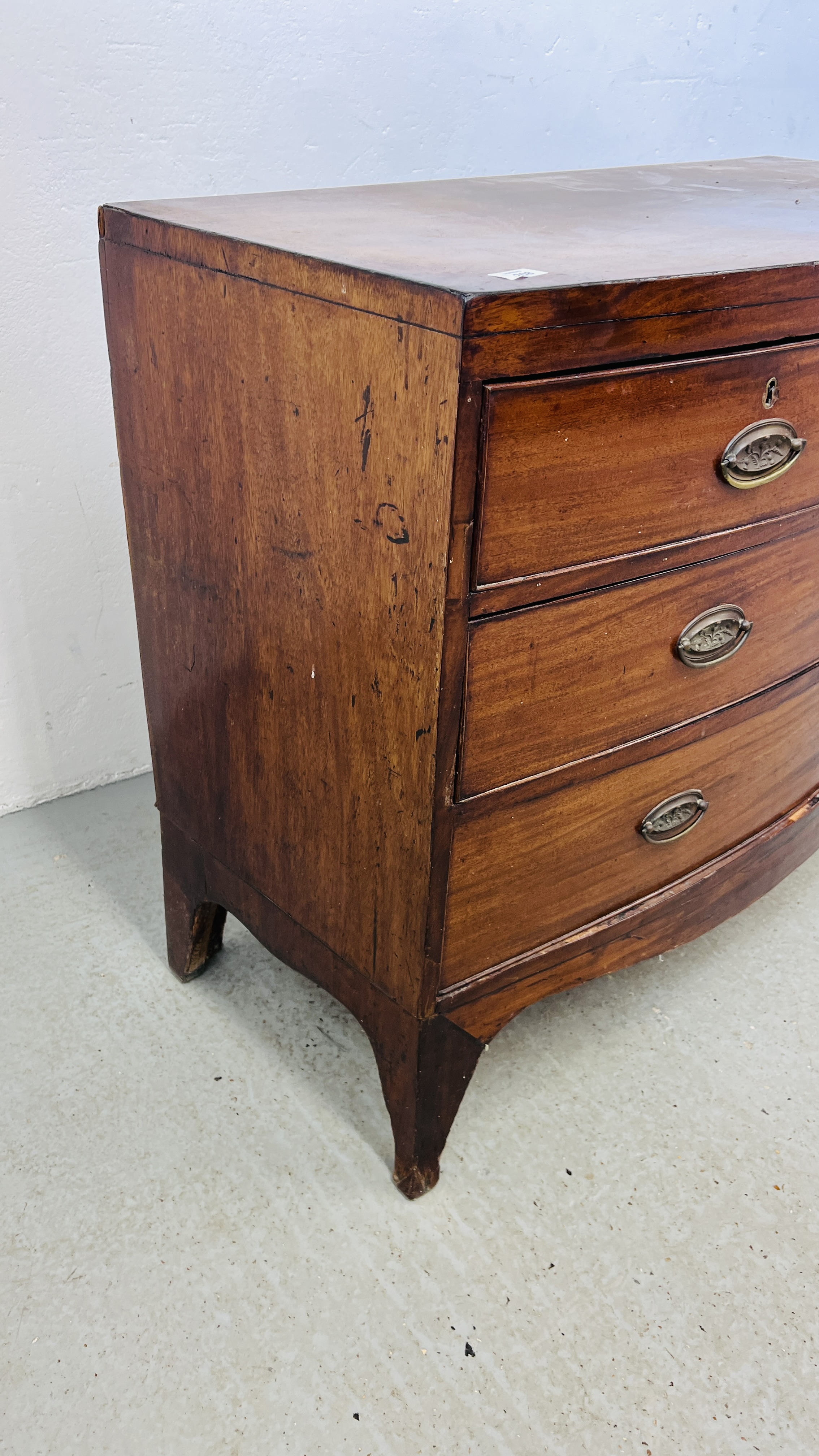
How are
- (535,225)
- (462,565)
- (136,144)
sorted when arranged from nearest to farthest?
(462,565)
(535,225)
(136,144)

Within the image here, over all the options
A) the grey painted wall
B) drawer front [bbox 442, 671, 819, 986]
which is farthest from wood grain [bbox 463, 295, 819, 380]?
the grey painted wall

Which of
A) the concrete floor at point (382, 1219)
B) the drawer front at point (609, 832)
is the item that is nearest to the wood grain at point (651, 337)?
the drawer front at point (609, 832)

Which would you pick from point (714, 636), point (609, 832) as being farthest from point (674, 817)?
point (714, 636)

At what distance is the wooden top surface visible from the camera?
90cm

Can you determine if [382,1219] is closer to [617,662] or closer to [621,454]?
[617,662]

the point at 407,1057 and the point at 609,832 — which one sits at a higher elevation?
the point at 609,832

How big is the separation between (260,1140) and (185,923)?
305 mm

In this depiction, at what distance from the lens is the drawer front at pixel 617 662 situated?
968mm

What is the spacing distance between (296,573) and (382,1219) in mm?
669

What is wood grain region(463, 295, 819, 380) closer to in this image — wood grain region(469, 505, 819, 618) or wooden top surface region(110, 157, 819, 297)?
wooden top surface region(110, 157, 819, 297)

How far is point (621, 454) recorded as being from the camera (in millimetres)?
942

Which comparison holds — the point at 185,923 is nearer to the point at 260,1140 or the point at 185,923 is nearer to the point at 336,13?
the point at 260,1140

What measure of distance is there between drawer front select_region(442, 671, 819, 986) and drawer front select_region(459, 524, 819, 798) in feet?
0.13

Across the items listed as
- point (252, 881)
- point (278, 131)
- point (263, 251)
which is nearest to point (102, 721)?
point (252, 881)
